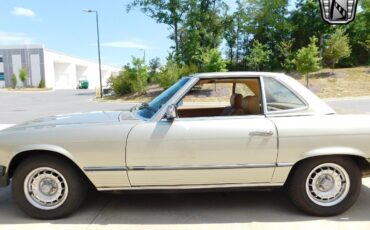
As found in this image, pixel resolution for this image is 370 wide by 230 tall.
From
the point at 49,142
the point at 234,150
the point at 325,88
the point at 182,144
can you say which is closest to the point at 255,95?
the point at 234,150

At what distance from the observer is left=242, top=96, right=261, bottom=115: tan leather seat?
12.1 ft

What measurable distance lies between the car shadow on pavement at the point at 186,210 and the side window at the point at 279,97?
1165mm

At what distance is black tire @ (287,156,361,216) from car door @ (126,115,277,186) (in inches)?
13.6

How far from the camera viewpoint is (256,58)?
33.0 metres

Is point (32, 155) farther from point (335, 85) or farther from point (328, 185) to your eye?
point (335, 85)

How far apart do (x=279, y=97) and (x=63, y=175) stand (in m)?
2.47

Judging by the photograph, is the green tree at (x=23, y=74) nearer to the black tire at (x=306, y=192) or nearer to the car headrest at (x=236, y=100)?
the car headrest at (x=236, y=100)

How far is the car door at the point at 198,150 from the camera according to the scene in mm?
3393

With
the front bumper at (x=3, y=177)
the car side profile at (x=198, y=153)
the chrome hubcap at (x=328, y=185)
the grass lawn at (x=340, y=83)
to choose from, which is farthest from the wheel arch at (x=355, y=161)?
the grass lawn at (x=340, y=83)

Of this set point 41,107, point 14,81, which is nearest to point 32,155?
point 41,107

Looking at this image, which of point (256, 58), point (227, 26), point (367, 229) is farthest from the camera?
point (227, 26)

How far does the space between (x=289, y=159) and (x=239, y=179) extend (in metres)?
0.56

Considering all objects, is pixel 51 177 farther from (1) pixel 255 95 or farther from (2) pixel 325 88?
(2) pixel 325 88

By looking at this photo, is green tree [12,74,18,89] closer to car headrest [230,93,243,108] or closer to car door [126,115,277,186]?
car headrest [230,93,243,108]
